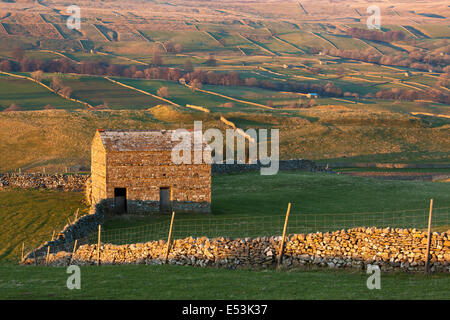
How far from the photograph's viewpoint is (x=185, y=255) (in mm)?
22547

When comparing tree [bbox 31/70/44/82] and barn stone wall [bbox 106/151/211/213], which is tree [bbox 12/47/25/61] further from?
barn stone wall [bbox 106/151/211/213]

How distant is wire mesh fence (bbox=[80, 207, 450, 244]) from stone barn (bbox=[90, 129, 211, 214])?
122 centimetres

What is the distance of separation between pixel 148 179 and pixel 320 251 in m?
16.5

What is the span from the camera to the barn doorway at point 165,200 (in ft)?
119

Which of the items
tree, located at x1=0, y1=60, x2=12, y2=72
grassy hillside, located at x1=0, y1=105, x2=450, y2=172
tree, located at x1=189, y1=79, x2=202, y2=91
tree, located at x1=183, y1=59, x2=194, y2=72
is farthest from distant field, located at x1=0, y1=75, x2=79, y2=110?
tree, located at x1=183, y1=59, x2=194, y2=72

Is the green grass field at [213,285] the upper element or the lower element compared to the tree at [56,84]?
upper

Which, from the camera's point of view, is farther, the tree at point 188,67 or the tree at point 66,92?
the tree at point 188,67

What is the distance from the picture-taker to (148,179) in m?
35.8

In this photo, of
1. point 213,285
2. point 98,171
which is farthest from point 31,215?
point 213,285

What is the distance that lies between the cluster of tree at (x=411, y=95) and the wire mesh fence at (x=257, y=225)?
117750mm

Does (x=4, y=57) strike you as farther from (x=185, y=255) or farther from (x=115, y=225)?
(x=185, y=255)

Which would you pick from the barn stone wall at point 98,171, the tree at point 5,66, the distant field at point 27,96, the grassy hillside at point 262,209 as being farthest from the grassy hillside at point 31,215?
the tree at point 5,66

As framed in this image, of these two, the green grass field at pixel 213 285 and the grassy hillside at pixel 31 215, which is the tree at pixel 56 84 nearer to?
the grassy hillside at pixel 31 215

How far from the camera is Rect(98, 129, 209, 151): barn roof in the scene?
35906 mm
